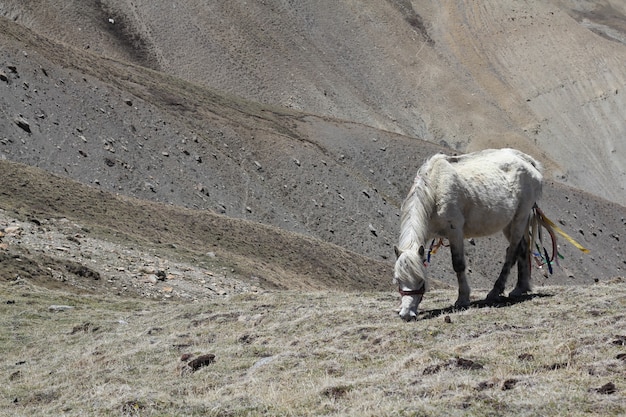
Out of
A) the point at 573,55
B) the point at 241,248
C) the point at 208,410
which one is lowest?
the point at 241,248

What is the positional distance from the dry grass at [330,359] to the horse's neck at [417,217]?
46.1 inches

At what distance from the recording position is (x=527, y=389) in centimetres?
837

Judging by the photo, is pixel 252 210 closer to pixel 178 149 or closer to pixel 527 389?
pixel 178 149

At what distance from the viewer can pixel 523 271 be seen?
607 inches

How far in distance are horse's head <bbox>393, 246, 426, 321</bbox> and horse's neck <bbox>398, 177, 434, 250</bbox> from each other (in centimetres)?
25

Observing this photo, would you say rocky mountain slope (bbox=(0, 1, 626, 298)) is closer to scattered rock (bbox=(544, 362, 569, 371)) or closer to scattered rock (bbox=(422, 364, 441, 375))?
scattered rock (bbox=(422, 364, 441, 375))

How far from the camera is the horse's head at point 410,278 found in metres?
12.8

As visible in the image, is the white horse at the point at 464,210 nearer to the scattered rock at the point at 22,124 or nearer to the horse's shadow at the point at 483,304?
the horse's shadow at the point at 483,304

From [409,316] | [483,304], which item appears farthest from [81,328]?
[483,304]

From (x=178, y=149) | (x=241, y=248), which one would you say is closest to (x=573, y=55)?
(x=178, y=149)

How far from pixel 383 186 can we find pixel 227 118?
9969mm

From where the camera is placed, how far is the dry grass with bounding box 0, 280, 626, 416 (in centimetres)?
849

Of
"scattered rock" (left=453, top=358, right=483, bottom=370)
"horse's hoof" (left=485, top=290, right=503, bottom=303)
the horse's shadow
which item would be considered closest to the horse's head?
the horse's shadow

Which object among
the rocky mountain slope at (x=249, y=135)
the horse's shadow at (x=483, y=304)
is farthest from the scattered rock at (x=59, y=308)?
the horse's shadow at (x=483, y=304)
